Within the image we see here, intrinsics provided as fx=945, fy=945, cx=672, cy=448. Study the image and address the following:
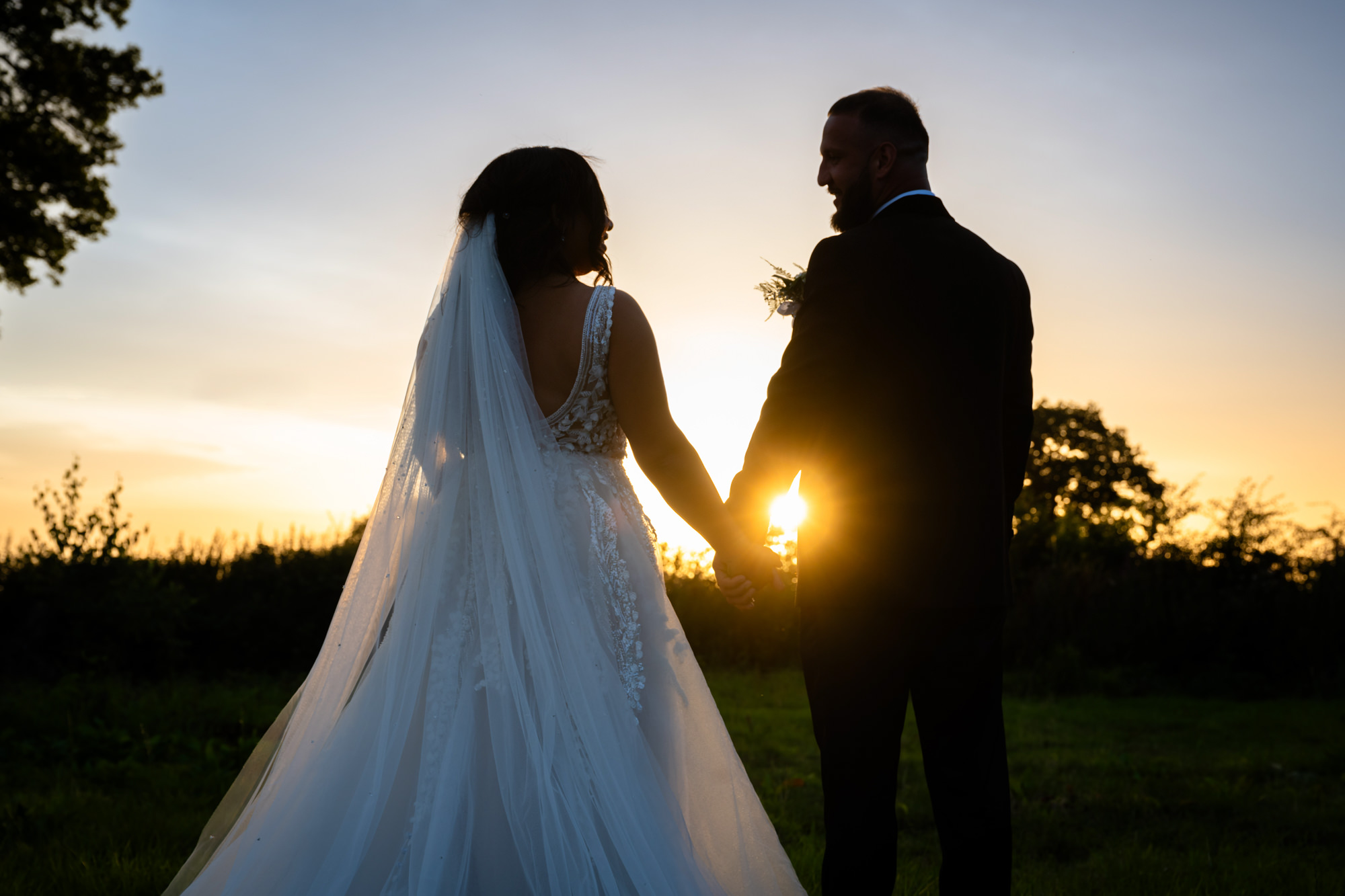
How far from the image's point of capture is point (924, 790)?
5.96 meters

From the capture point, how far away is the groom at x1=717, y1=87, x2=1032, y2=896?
2.33 m

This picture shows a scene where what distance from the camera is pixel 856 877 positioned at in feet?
7.58

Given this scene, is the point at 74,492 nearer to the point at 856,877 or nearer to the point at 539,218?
the point at 539,218

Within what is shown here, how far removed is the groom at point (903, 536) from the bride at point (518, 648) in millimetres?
433

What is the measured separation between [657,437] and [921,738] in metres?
1.09

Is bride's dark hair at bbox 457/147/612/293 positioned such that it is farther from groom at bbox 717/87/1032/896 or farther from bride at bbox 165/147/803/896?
groom at bbox 717/87/1032/896

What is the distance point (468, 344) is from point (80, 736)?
5.61m

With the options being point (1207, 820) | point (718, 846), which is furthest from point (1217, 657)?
point (718, 846)

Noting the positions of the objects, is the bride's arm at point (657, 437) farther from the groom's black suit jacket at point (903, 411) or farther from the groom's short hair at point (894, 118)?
the groom's short hair at point (894, 118)

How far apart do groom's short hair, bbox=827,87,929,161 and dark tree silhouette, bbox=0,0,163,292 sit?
45.6ft

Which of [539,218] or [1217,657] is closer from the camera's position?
[539,218]

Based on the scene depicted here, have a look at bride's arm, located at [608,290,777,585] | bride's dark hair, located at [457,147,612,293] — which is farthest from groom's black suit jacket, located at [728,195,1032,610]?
bride's dark hair, located at [457,147,612,293]

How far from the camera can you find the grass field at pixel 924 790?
4.02 metres

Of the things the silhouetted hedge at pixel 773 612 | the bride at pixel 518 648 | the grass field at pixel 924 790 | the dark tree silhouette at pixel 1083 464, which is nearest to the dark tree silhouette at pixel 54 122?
the silhouetted hedge at pixel 773 612
